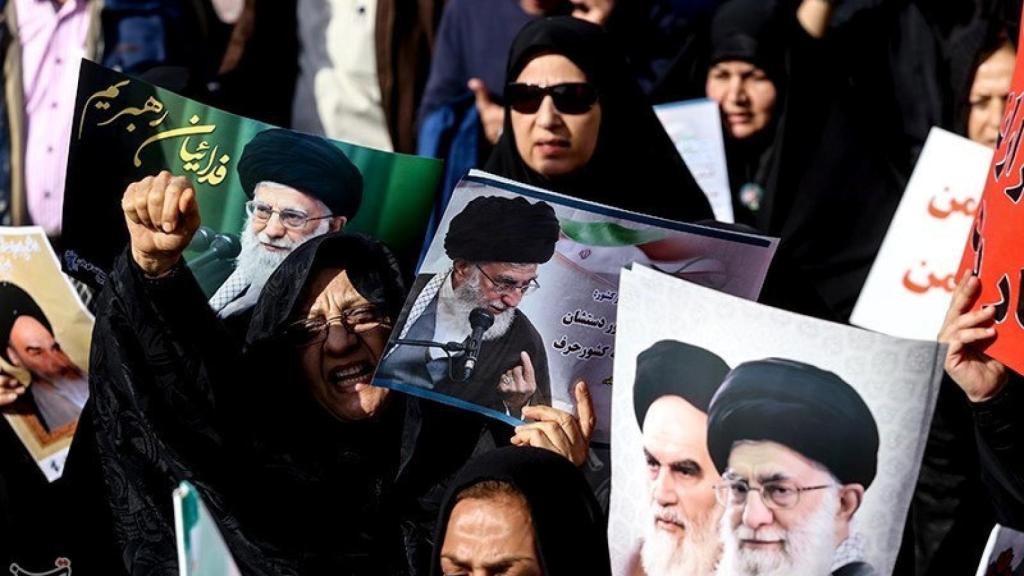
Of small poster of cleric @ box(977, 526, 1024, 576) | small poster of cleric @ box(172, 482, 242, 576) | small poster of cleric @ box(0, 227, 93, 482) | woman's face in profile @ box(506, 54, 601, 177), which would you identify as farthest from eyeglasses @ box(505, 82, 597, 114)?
small poster of cleric @ box(172, 482, 242, 576)

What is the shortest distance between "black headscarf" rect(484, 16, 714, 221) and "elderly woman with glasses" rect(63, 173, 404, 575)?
91cm

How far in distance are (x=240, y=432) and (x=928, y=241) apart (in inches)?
82.7

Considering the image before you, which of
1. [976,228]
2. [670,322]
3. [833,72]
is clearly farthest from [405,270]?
[833,72]

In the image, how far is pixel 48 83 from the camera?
645 centimetres

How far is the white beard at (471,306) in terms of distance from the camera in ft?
12.6

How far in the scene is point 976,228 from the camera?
3916mm

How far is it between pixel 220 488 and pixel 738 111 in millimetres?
2713

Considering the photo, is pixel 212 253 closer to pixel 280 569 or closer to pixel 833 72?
pixel 280 569

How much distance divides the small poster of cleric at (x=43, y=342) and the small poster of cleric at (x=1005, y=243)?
71.4 inches

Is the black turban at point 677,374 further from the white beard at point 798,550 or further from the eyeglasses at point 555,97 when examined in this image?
the eyeglasses at point 555,97

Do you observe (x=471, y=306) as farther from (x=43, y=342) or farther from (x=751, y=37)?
(x=751, y=37)

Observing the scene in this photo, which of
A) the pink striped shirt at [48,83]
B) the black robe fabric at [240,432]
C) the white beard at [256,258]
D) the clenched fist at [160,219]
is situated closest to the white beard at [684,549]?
the black robe fabric at [240,432]

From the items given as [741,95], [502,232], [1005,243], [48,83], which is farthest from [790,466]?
[48,83]

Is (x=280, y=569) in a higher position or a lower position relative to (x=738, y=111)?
lower
